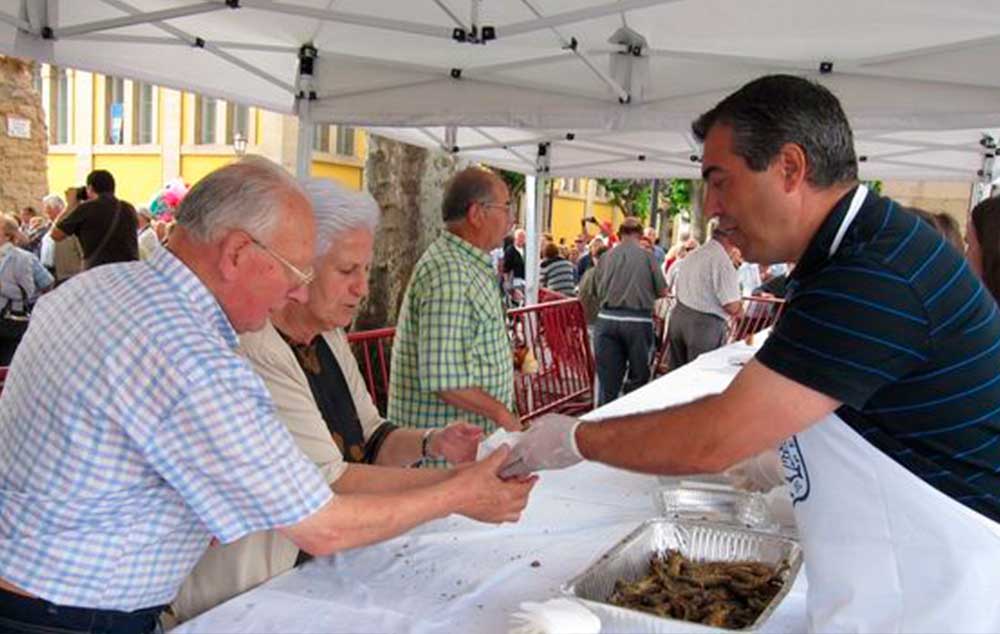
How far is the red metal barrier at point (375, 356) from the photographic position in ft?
15.9

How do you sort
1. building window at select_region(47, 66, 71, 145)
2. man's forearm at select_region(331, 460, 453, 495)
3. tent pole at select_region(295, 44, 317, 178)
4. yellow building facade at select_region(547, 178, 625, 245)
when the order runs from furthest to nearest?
yellow building facade at select_region(547, 178, 625, 245) < building window at select_region(47, 66, 71, 145) < tent pole at select_region(295, 44, 317, 178) < man's forearm at select_region(331, 460, 453, 495)

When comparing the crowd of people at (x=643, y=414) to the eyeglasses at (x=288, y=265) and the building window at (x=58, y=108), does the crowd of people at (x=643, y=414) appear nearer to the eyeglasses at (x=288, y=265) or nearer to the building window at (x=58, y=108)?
the eyeglasses at (x=288, y=265)

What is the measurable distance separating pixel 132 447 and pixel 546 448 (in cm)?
88

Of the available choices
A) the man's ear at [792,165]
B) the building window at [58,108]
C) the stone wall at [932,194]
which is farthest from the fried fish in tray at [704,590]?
the building window at [58,108]

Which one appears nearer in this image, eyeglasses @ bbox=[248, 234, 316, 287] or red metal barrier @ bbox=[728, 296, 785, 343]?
eyeglasses @ bbox=[248, 234, 316, 287]

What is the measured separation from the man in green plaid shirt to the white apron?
1.84 meters

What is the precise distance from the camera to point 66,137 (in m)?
29.9

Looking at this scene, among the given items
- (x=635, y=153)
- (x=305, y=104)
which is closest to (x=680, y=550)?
(x=305, y=104)

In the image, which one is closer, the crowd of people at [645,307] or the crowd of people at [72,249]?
the crowd of people at [72,249]

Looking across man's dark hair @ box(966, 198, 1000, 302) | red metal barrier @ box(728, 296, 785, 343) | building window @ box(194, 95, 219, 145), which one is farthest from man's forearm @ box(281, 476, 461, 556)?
building window @ box(194, 95, 219, 145)

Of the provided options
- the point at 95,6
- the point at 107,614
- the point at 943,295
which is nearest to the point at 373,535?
the point at 107,614

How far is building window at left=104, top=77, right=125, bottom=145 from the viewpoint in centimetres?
2819

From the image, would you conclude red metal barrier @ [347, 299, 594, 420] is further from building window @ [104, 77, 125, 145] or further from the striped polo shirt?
building window @ [104, 77, 125, 145]

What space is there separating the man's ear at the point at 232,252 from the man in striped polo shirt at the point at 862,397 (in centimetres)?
83
